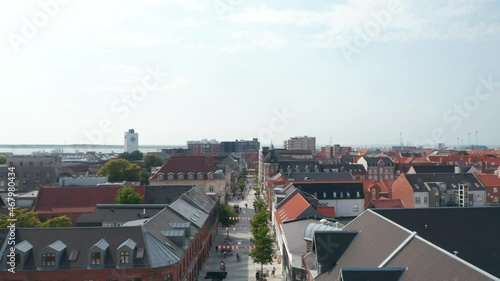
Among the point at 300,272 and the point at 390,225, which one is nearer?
the point at 390,225

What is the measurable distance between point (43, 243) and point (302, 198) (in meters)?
33.0

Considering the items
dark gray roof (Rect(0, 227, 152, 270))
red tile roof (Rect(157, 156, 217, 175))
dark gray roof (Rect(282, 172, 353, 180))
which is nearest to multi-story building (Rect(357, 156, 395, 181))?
dark gray roof (Rect(282, 172, 353, 180))

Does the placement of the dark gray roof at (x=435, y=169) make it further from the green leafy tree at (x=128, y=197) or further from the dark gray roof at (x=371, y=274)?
the dark gray roof at (x=371, y=274)


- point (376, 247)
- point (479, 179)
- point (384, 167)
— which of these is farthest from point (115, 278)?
point (384, 167)

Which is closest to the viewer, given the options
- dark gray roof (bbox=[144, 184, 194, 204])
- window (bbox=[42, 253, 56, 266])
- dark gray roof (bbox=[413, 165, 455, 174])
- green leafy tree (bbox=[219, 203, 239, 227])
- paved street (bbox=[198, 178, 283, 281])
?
window (bbox=[42, 253, 56, 266])

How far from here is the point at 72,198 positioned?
66.8 metres

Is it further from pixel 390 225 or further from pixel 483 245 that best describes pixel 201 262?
pixel 483 245

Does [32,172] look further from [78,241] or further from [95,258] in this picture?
[95,258]

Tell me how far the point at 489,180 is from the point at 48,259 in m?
78.4

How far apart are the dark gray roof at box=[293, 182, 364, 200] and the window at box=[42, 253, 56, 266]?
44.8m

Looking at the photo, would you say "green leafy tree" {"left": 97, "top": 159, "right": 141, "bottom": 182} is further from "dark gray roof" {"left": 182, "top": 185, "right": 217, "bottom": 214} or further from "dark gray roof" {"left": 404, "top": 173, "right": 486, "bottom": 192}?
"dark gray roof" {"left": 404, "top": 173, "right": 486, "bottom": 192}

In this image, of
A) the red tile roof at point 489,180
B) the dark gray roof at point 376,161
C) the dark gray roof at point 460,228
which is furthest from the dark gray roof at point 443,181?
the dark gray roof at point 460,228

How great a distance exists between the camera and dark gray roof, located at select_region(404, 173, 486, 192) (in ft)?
265

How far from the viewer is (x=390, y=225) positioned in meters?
29.9
